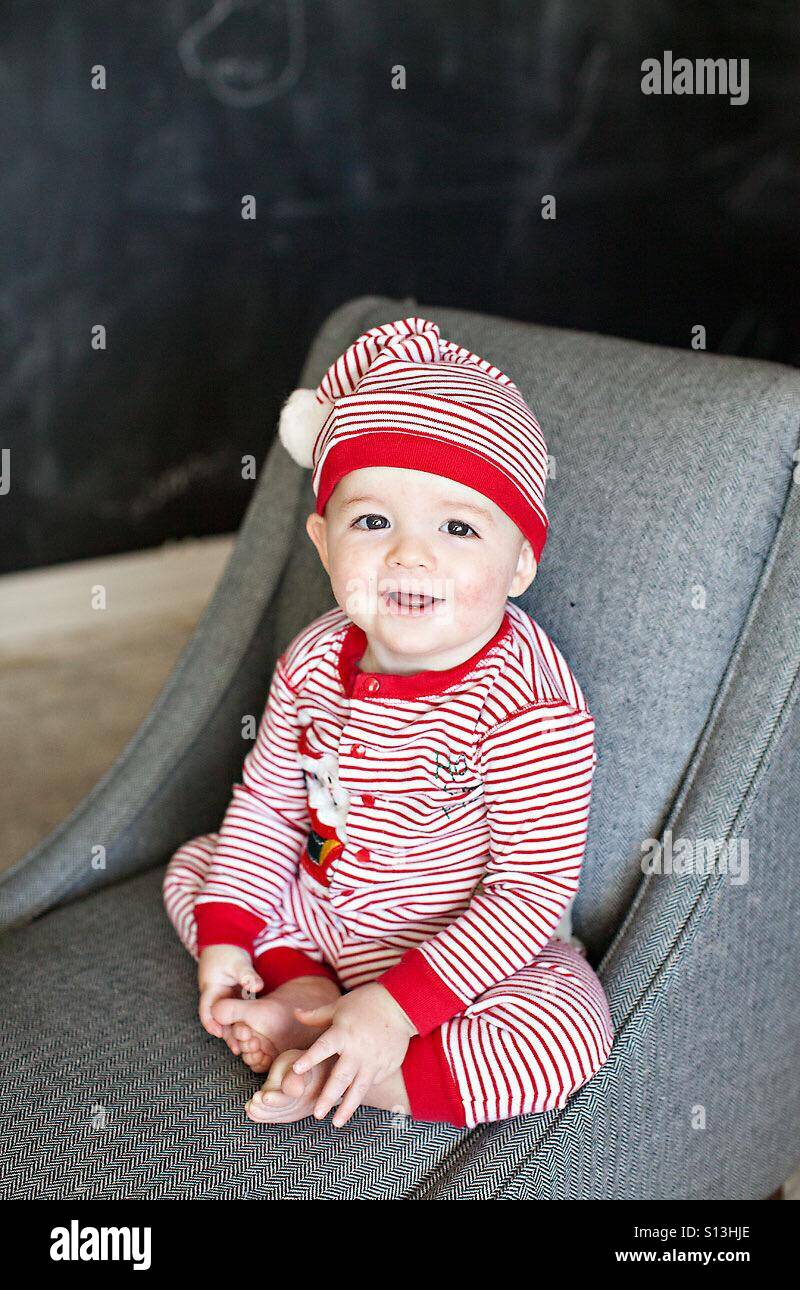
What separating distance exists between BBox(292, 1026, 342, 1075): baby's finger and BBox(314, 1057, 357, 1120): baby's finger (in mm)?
11

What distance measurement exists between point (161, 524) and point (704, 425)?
2.08 meters

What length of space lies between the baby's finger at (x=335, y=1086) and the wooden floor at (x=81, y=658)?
1396 millimetres

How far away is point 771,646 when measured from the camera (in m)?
1.00

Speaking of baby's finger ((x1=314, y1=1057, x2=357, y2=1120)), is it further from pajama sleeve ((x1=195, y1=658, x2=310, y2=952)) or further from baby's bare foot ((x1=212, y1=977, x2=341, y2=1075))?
pajama sleeve ((x1=195, y1=658, x2=310, y2=952))

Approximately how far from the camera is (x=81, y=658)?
111 inches

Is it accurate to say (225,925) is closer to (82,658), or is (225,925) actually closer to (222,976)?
(222,976)

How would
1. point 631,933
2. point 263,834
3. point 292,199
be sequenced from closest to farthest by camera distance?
point 631,933
point 263,834
point 292,199

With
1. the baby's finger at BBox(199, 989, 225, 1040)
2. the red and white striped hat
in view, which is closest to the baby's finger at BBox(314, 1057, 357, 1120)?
the baby's finger at BBox(199, 989, 225, 1040)

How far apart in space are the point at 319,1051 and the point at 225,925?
224 millimetres

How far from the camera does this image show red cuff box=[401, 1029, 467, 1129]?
0.93 m

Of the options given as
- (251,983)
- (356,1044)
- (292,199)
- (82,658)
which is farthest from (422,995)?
(292,199)

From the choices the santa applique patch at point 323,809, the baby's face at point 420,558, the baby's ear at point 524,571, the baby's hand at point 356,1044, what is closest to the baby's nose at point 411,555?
the baby's face at point 420,558
